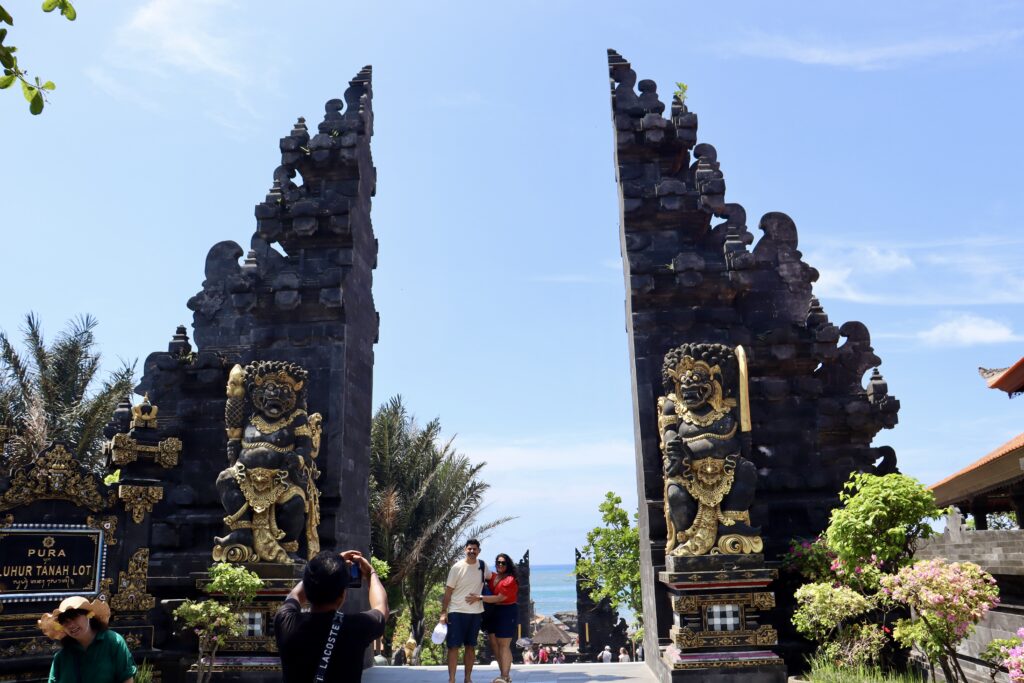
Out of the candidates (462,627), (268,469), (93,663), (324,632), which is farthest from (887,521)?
(93,663)

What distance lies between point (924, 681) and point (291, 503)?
8822 millimetres

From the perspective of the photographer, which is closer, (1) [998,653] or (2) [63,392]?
(1) [998,653]

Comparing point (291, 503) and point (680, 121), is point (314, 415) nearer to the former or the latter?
point (291, 503)

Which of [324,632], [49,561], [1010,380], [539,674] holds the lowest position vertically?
[539,674]

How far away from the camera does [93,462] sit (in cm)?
2186

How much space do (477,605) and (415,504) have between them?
53.3 ft

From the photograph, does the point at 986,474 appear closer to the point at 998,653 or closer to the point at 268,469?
the point at 998,653

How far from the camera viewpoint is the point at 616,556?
2647 cm

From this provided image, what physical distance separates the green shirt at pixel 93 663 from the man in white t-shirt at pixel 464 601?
4.66 metres

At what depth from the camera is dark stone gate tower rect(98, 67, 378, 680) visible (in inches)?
548

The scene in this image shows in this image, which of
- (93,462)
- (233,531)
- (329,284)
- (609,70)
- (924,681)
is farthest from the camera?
(93,462)

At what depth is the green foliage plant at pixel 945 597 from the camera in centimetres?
847

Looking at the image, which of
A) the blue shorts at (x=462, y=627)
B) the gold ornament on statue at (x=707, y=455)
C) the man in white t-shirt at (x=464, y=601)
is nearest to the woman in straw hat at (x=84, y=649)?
the man in white t-shirt at (x=464, y=601)

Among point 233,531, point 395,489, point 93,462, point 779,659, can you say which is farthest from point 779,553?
point 93,462
